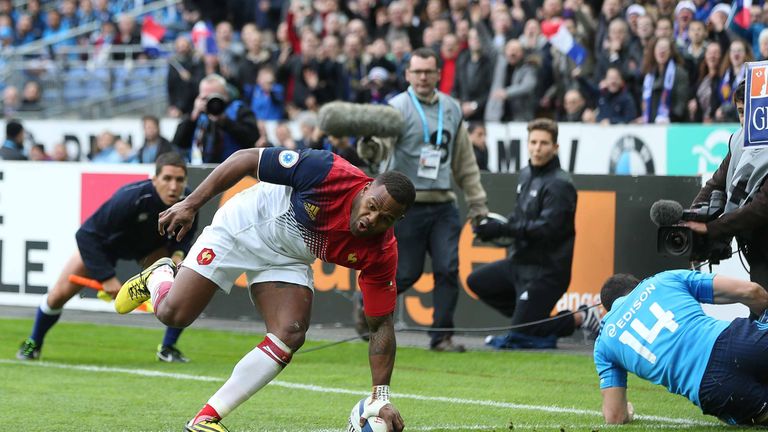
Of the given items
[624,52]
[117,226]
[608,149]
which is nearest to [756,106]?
[117,226]

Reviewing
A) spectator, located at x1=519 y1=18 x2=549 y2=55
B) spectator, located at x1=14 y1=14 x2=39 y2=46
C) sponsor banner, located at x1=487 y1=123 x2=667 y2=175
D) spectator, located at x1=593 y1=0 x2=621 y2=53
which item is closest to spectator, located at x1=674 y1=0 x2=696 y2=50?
spectator, located at x1=593 y1=0 x2=621 y2=53

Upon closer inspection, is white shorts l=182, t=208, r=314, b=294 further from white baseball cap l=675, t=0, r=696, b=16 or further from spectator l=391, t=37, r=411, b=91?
spectator l=391, t=37, r=411, b=91

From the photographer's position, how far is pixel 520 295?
1148 centimetres

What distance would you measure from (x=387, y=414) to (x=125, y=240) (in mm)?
4816

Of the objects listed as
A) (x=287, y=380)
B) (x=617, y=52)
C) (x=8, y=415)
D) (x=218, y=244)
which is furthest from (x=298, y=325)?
(x=617, y=52)

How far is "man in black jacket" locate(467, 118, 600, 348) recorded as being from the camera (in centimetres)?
1133

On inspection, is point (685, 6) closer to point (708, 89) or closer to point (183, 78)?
point (708, 89)

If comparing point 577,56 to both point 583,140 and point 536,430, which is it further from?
point 536,430

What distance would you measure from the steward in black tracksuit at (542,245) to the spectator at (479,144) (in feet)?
13.0

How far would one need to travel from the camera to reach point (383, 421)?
6.36 m

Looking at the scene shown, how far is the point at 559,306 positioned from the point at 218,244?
574 centimetres

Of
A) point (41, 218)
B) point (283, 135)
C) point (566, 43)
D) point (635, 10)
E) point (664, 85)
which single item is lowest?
point (41, 218)

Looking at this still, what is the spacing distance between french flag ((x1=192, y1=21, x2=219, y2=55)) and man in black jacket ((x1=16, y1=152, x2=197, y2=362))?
11.8 metres

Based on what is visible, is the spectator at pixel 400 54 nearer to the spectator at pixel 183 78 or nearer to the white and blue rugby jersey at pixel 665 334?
the spectator at pixel 183 78
